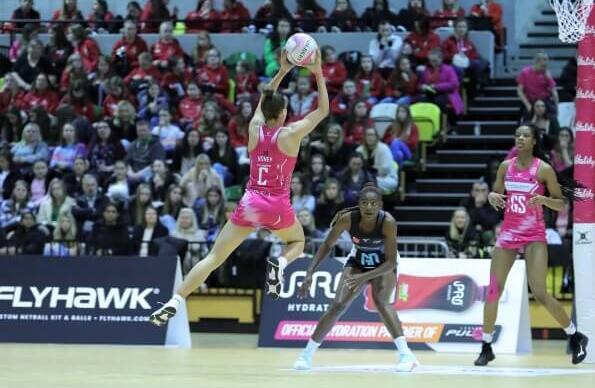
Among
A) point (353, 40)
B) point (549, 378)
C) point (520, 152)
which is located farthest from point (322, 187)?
point (549, 378)

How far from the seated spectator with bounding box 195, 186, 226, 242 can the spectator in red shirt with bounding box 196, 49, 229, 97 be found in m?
3.91

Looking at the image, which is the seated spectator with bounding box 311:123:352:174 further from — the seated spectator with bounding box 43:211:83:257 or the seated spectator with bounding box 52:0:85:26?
the seated spectator with bounding box 52:0:85:26

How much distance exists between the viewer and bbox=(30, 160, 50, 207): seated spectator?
2177 cm

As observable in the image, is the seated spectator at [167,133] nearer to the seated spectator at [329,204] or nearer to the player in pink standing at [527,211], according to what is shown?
the seated spectator at [329,204]

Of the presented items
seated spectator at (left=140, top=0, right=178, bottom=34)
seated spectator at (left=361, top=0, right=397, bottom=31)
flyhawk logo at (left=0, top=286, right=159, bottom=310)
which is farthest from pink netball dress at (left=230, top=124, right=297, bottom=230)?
seated spectator at (left=140, top=0, right=178, bottom=34)

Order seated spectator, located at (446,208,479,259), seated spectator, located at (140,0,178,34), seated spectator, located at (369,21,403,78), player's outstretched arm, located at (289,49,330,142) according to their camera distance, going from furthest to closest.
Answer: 1. seated spectator, located at (140,0,178,34)
2. seated spectator, located at (369,21,403,78)
3. seated spectator, located at (446,208,479,259)
4. player's outstretched arm, located at (289,49,330,142)

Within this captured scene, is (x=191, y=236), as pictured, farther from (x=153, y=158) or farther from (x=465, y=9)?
(x=465, y=9)

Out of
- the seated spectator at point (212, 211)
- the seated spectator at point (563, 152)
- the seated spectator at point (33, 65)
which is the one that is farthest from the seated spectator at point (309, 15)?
the seated spectator at point (563, 152)

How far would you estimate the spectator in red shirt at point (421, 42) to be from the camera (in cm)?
2317

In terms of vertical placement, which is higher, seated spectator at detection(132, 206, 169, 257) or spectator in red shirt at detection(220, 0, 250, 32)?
spectator in red shirt at detection(220, 0, 250, 32)

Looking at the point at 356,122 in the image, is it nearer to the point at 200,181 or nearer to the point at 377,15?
the point at 200,181

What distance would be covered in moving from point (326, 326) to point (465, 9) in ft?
42.5

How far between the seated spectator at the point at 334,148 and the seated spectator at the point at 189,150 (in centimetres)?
185

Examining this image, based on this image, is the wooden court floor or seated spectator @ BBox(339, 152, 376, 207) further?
seated spectator @ BBox(339, 152, 376, 207)
